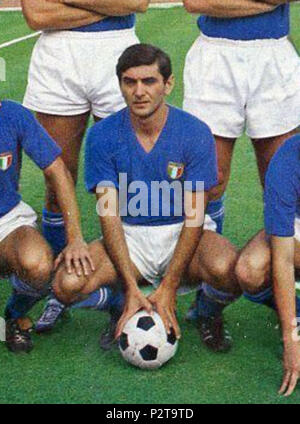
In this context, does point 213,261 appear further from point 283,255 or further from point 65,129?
point 65,129

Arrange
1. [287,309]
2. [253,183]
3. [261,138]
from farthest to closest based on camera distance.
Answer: [253,183] < [261,138] < [287,309]

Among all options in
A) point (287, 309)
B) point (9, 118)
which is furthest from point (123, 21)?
point (287, 309)

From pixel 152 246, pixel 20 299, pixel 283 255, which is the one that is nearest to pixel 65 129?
pixel 152 246

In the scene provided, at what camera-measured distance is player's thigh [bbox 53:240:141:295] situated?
4305 millimetres

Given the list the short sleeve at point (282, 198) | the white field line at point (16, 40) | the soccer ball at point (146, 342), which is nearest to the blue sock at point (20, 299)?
the soccer ball at point (146, 342)

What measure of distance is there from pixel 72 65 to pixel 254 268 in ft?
4.60

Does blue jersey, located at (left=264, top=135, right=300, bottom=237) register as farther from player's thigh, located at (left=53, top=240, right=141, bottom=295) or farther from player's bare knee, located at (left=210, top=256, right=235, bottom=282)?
player's thigh, located at (left=53, top=240, right=141, bottom=295)

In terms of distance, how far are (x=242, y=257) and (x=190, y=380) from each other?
0.58m

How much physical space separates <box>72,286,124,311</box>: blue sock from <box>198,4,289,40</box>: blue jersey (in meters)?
1.33

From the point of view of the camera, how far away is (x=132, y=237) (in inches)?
179

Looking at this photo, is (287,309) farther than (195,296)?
No

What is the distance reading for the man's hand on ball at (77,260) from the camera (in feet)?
14.2

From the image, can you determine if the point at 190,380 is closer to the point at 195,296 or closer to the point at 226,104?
the point at 195,296

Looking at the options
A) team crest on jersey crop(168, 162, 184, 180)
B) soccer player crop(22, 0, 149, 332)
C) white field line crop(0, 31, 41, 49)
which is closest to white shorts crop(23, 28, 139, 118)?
soccer player crop(22, 0, 149, 332)
